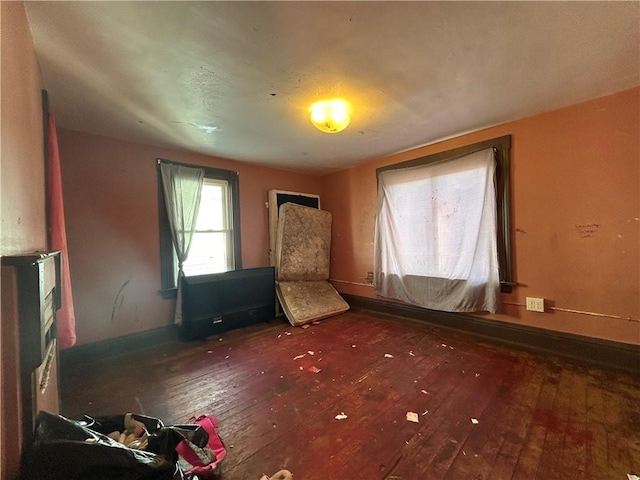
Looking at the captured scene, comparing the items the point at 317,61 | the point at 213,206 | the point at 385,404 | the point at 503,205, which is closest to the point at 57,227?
the point at 213,206

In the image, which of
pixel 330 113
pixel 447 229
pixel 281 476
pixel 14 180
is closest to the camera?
pixel 14 180

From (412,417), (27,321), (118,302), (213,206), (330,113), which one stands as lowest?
(412,417)

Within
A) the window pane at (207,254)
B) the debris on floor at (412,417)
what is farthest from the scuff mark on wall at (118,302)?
the debris on floor at (412,417)

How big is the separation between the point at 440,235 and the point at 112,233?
367 centimetres

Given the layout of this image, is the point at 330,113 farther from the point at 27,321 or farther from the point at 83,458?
the point at 83,458

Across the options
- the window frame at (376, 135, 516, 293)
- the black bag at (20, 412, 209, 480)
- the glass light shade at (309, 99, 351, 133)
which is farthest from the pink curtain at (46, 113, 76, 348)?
the window frame at (376, 135, 516, 293)

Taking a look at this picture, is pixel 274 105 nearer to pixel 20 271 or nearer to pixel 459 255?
pixel 20 271

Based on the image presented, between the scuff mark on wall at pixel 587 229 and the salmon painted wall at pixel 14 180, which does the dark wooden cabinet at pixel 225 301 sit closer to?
the salmon painted wall at pixel 14 180

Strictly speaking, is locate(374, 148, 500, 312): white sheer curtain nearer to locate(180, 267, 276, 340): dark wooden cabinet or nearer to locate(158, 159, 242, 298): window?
locate(180, 267, 276, 340): dark wooden cabinet

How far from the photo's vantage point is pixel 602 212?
221 cm

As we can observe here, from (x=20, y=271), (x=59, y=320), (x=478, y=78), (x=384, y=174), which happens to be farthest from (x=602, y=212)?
(x=59, y=320)

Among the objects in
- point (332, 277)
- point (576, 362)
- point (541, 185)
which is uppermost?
point (541, 185)

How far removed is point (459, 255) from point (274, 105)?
8.26ft

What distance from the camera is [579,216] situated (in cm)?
232
